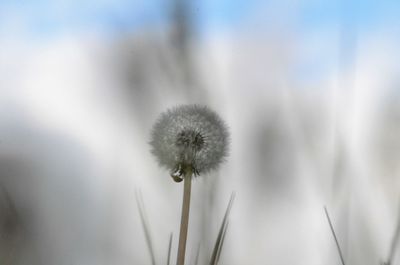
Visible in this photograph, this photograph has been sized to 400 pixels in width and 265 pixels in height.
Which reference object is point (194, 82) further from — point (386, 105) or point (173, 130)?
point (386, 105)

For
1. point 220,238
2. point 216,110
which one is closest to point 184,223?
point 220,238

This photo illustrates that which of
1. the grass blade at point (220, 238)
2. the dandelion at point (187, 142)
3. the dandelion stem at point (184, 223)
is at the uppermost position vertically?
the dandelion at point (187, 142)

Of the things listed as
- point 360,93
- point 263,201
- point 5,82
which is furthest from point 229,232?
point 5,82

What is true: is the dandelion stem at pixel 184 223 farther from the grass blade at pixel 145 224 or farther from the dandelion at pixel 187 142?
the grass blade at pixel 145 224

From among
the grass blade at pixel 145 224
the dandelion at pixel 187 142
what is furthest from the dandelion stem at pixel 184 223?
the grass blade at pixel 145 224

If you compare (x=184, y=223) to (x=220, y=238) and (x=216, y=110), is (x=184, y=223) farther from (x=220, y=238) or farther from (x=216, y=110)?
(x=216, y=110)
